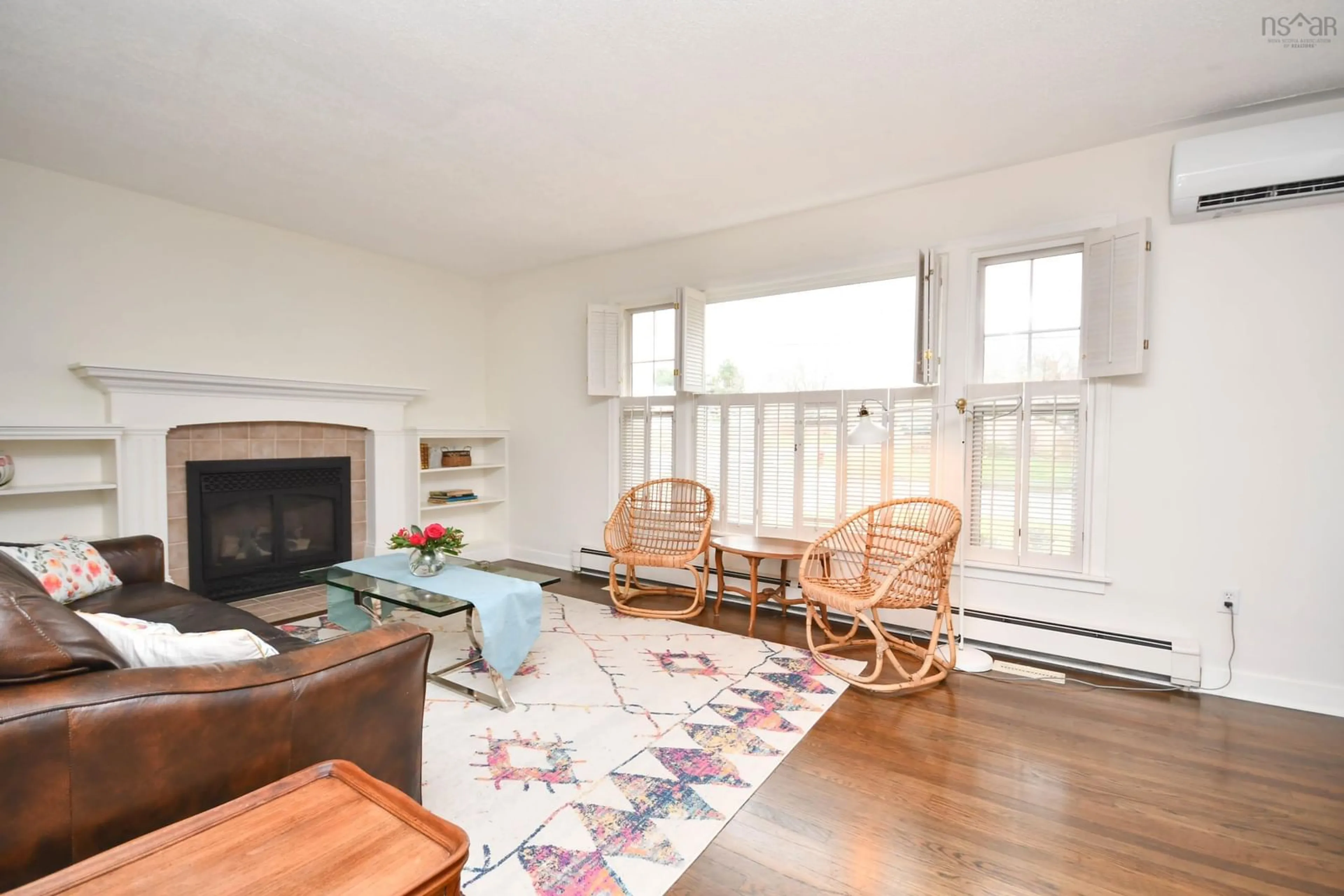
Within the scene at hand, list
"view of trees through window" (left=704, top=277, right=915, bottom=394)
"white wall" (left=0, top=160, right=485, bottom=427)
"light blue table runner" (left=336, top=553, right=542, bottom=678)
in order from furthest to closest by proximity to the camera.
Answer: "view of trees through window" (left=704, top=277, right=915, bottom=394) → "white wall" (left=0, top=160, right=485, bottom=427) → "light blue table runner" (left=336, top=553, right=542, bottom=678)

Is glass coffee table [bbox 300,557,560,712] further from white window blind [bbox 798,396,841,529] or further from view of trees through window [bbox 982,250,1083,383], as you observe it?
view of trees through window [bbox 982,250,1083,383]

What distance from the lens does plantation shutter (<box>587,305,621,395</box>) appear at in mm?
4871

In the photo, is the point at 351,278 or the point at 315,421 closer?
the point at 315,421

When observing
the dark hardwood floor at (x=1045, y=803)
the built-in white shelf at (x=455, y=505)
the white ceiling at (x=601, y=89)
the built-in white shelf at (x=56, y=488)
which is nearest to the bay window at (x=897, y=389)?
the white ceiling at (x=601, y=89)

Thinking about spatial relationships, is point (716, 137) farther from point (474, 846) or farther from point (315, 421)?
point (315, 421)

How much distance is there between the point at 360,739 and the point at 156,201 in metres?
4.15

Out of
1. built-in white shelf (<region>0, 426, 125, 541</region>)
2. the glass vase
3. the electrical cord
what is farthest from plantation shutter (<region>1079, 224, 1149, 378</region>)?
built-in white shelf (<region>0, 426, 125, 541</region>)

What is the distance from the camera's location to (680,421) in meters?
4.62

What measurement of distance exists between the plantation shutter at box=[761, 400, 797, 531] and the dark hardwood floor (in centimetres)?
153

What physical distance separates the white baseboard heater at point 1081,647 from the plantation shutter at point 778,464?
966 millimetres

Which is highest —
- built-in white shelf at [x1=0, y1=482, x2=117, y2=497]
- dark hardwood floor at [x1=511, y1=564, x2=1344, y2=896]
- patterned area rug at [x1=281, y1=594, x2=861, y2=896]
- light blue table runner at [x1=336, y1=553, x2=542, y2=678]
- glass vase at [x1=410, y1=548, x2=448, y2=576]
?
built-in white shelf at [x1=0, y1=482, x2=117, y2=497]

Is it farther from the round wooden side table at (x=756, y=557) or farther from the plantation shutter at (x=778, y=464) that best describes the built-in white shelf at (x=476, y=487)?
the plantation shutter at (x=778, y=464)

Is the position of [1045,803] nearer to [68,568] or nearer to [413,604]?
[413,604]

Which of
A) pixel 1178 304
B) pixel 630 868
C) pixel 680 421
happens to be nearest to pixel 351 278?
pixel 680 421
